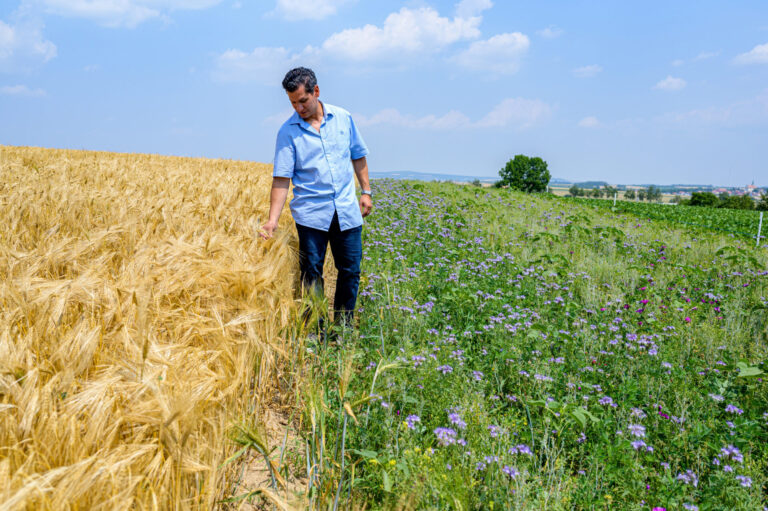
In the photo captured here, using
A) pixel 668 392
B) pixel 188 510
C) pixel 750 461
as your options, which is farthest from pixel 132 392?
pixel 668 392

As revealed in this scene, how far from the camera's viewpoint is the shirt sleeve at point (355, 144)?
384cm

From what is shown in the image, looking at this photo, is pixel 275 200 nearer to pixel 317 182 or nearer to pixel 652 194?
pixel 317 182

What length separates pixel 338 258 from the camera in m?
3.81

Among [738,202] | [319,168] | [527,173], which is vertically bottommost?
[319,168]

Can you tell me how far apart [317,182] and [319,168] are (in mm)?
111

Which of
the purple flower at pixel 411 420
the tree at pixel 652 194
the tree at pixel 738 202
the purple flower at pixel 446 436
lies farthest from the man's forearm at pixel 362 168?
the tree at pixel 652 194

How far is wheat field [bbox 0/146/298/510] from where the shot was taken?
128 cm

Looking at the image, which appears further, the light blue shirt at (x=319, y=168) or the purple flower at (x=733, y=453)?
the light blue shirt at (x=319, y=168)

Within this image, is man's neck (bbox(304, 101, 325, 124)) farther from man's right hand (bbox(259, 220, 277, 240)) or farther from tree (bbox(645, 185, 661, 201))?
tree (bbox(645, 185, 661, 201))

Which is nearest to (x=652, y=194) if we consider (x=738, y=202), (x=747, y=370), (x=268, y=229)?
(x=738, y=202)

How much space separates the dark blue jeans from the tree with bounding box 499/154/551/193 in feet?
175

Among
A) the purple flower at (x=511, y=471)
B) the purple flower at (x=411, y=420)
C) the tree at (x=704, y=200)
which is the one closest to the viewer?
the purple flower at (x=511, y=471)

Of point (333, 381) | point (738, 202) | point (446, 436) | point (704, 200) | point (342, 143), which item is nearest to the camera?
point (446, 436)

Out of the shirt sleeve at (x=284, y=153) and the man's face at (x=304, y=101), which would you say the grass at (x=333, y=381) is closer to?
the shirt sleeve at (x=284, y=153)
